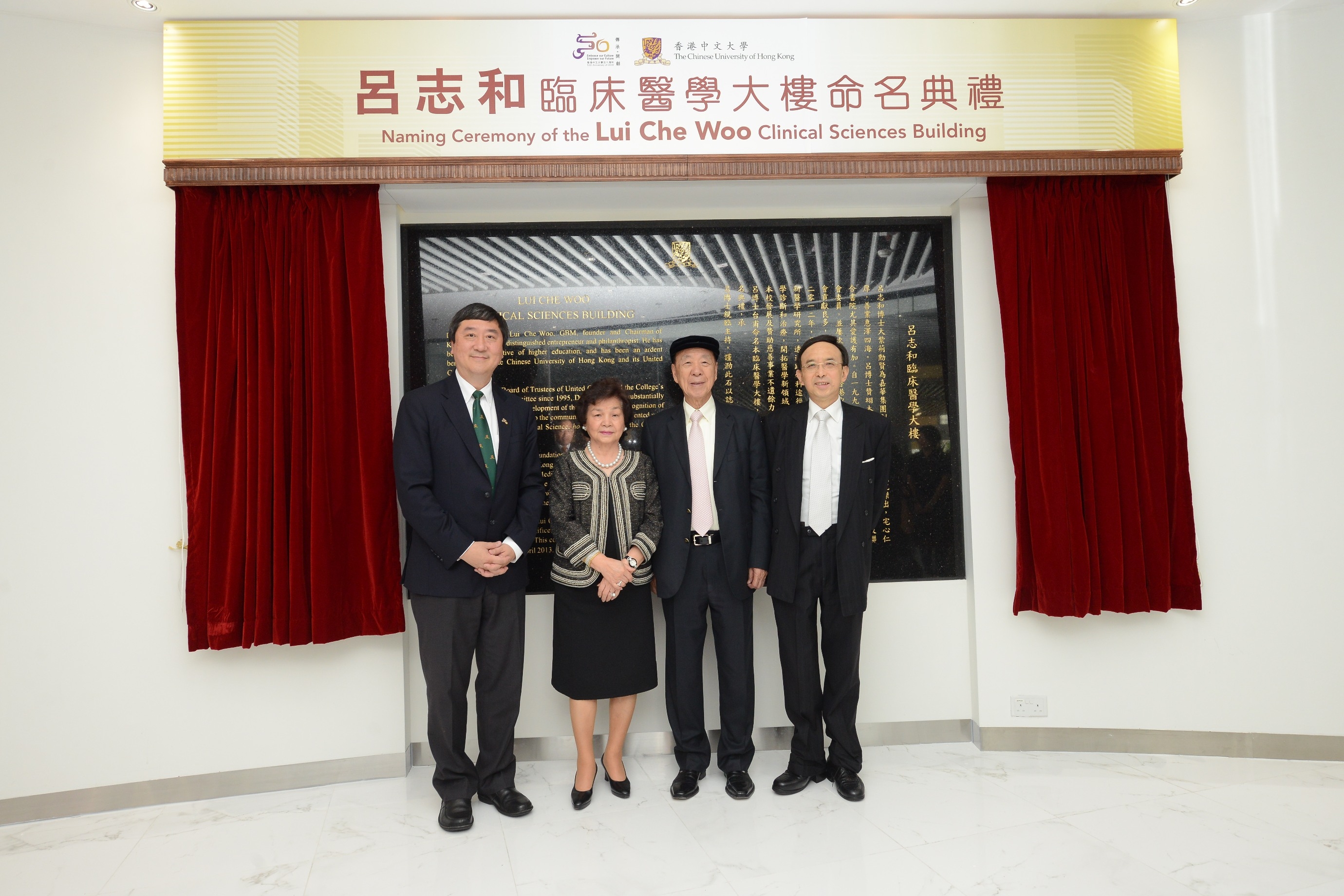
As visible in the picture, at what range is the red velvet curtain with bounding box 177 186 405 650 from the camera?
8.42 ft

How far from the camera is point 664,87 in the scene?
8.68 feet

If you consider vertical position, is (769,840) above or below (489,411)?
below

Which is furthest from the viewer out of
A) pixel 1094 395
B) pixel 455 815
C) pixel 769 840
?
pixel 1094 395

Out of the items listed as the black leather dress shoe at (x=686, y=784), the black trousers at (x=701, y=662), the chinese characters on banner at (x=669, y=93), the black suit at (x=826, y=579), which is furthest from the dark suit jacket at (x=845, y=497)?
the chinese characters on banner at (x=669, y=93)

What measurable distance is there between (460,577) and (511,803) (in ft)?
2.75

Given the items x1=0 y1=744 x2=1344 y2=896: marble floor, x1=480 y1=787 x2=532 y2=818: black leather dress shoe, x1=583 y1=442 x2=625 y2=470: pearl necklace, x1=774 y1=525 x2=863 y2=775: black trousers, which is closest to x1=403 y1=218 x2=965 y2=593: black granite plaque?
x1=583 y1=442 x2=625 y2=470: pearl necklace

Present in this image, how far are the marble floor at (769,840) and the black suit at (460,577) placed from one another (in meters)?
0.27

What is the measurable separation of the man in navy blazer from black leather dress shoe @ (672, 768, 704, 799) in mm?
550

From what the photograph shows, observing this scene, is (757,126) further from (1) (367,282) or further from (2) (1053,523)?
(2) (1053,523)

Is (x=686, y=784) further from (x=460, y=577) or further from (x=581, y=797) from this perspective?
→ (x=460, y=577)

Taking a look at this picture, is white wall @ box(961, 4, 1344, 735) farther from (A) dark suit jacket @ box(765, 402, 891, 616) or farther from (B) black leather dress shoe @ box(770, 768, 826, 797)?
→ (A) dark suit jacket @ box(765, 402, 891, 616)

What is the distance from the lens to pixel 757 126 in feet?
8.73

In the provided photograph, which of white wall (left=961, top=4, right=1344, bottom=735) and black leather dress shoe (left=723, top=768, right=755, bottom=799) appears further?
white wall (left=961, top=4, right=1344, bottom=735)

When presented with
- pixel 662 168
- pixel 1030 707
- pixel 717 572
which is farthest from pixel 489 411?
pixel 1030 707
